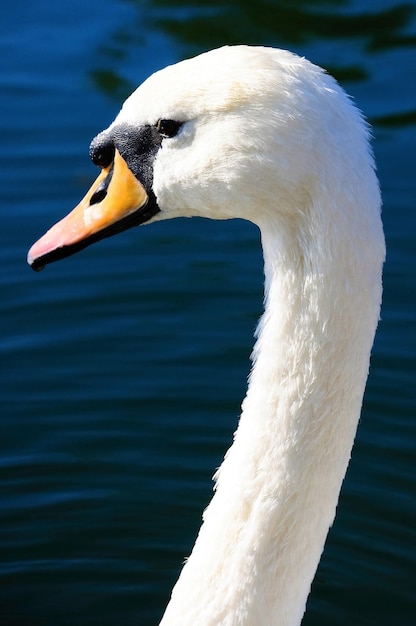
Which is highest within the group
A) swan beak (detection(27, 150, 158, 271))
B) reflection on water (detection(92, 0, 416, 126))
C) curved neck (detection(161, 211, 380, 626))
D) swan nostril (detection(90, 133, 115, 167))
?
reflection on water (detection(92, 0, 416, 126))

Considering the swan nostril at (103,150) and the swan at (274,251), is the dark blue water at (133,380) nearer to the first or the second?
the swan at (274,251)

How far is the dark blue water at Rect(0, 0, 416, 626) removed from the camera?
229 inches

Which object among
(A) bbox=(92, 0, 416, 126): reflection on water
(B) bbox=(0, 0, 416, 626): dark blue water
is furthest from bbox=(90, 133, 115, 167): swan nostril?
(A) bbox=(92, 0, 416, 126): reflection on water

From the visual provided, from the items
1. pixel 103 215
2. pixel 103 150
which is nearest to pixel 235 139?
pixel 103 150

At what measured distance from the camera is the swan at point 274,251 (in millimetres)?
3451

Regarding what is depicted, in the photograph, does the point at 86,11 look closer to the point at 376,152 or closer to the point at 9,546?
the point at 376,152

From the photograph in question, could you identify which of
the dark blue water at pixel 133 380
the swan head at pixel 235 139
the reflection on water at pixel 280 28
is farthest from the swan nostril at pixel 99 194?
the reflection on water at pixel 280 28

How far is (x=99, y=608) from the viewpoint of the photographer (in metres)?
5.61

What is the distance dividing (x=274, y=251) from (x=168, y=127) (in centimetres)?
53

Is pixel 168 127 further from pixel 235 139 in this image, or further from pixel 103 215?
pixel 103 215

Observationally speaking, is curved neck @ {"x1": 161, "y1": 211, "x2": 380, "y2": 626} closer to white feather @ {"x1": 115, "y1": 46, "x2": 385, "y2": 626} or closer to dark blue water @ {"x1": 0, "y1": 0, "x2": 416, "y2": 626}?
white feather @ {"x1": 115, "y1": 46, "x2": 385, "y2": 626}

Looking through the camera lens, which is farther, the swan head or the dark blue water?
the dark blue water

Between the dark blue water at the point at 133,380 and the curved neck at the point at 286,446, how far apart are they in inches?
65.5

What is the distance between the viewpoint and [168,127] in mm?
3805
